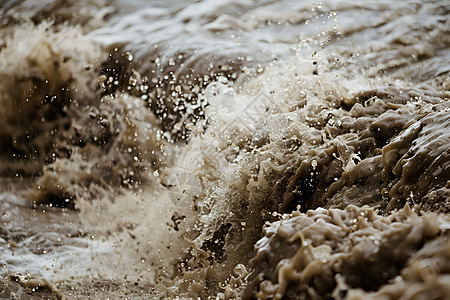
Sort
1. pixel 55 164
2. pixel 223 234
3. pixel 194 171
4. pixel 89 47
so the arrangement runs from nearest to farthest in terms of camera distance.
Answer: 1. pixel 223 234
2. pixel 194 171
3. pixel 55 164
4. pixel 89 47

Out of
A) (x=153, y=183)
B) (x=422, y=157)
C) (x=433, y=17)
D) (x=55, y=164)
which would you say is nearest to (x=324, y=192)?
(x=422, y=157)

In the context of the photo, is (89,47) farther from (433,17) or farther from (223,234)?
(433,17)

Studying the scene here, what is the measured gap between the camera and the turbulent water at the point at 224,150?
1585 mm

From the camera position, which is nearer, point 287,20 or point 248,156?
point 248,156

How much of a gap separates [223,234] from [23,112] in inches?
121

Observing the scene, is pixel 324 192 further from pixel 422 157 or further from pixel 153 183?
pixel 153 183

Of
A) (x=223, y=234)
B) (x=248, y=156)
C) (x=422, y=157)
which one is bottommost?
(x=223, y=234)

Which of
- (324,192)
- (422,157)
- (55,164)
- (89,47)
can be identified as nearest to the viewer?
(422,157)

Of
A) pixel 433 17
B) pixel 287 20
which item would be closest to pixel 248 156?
pixel 287 20

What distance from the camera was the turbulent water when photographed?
1585 millimetres

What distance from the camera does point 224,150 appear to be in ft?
11.4

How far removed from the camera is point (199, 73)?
5.18 metres

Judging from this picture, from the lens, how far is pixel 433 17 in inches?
236

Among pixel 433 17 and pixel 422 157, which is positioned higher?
pixel 422 157
